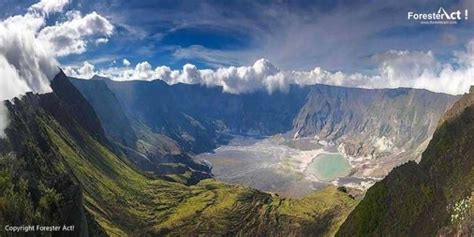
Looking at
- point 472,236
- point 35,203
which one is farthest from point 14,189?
point 472,236

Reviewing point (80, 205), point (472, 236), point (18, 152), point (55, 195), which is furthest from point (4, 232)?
point (472, 236)

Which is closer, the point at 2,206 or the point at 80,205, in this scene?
the point at 2,206

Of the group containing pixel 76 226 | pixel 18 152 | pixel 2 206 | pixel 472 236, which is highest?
pixel 18 152

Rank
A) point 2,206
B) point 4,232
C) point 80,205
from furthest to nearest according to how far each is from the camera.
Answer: point 80,205 → point 2,206 → point 4,232

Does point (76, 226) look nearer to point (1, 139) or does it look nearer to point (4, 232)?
point (4, 232)

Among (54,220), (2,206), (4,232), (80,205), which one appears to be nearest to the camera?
(4,232)

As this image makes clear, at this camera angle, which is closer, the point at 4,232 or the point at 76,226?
the point at 4,232

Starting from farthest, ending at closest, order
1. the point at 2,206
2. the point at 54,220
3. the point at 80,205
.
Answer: the point at 80,205 → the point at 54,220 → the point at 2,206

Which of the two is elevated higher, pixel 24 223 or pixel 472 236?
pixel 24 223

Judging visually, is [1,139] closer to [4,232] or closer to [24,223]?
[24,223]
